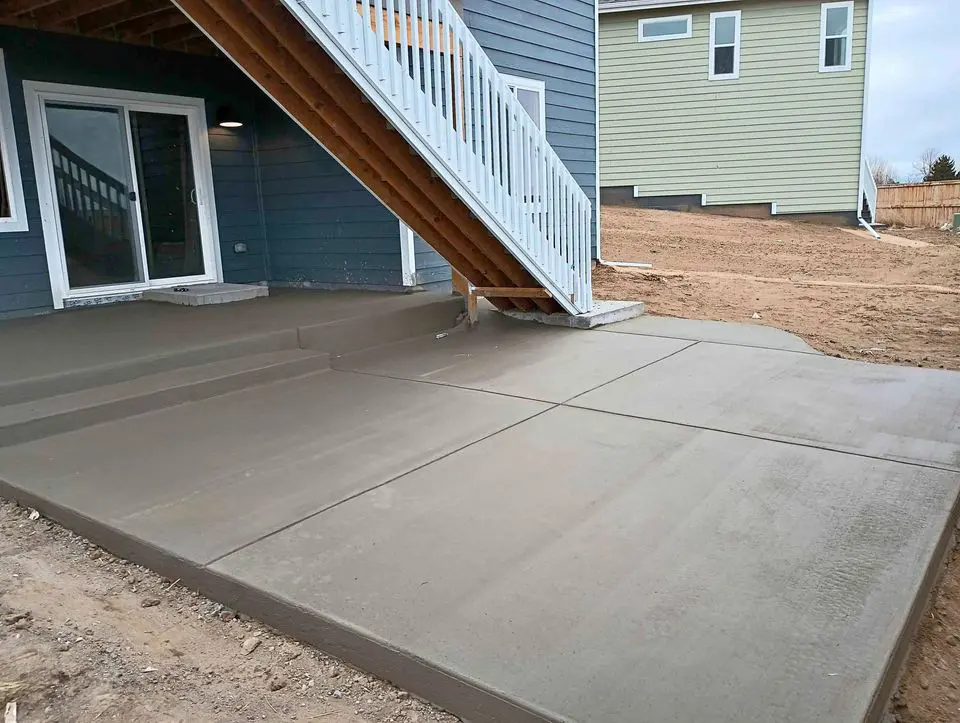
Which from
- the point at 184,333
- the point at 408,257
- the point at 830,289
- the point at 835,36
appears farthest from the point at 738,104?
the point at 184,333

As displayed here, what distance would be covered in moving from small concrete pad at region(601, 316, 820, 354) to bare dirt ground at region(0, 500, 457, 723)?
4.23 meters

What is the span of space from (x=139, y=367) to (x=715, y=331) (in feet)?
13.7

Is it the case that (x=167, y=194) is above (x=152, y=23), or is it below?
below

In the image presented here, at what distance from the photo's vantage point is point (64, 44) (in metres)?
5.80

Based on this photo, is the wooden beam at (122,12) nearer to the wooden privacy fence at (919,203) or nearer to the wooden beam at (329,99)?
the wooden beam at (329,99)

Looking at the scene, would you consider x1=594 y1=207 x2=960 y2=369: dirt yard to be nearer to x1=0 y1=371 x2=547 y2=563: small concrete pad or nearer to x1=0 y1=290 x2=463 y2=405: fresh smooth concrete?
x1=0 y1=290 x2=463 y2=405: fresh smooth concrete

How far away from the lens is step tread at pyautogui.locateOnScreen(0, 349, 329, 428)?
360 cm

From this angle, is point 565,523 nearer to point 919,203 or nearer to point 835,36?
point 835,36

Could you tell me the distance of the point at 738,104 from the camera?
14.5 m

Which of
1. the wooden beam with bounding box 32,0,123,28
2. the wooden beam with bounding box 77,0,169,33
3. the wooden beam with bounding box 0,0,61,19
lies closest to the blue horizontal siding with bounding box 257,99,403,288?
the wooden beam with bounding box 77,0,169,33

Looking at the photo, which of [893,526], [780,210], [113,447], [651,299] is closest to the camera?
[893,526]

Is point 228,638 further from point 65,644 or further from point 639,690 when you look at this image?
point 639,690

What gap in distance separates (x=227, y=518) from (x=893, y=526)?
7.51 ft

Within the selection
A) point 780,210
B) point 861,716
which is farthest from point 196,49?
point 780,210
